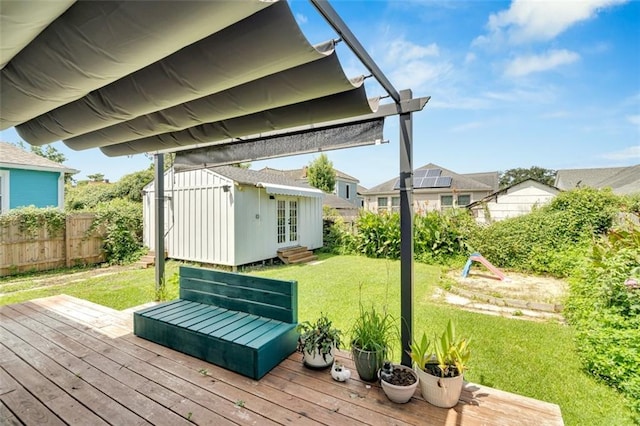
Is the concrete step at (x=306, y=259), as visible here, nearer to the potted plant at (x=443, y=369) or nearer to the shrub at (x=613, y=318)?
the shrub at (x=613, y=318)

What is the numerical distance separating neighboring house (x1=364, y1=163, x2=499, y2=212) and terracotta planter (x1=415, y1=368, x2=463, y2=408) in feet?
50.0

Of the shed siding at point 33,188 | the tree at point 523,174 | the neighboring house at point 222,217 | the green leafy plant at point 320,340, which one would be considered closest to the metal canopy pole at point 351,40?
the green leafy plant at point 320,340

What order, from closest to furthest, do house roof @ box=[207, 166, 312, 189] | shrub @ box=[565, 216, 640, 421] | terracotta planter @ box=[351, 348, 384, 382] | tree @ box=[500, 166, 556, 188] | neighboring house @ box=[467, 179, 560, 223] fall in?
terracotta planter @ box=[351, 348, 384, 382], shrub @ box=[565, 216, 640, 421], house roof @ box=[207, 166, 312, 189], neighboring house @ box=[467, 179, 560, 223], tree @ box=[500, 166, 556, 188]

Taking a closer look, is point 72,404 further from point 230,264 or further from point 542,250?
point 542,250

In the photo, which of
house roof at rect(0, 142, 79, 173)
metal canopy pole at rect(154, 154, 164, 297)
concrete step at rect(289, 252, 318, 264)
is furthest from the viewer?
concrete step at rect(289, 252, 318, 264)

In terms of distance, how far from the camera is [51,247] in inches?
315

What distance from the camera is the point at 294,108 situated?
249 centimetres

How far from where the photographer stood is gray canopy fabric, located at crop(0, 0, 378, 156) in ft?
4.24

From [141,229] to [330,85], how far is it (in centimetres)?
1063

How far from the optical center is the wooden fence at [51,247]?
721 cm

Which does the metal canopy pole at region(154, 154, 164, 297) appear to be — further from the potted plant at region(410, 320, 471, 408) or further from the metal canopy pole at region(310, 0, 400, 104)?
the potted plant at region(410, 320, 471, 408)

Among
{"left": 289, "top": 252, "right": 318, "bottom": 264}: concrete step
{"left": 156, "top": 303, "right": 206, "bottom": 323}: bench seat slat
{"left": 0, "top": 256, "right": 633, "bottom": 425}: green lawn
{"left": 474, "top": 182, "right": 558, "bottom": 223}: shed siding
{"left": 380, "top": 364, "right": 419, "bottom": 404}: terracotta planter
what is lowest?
{"left": 0, "top": 256, "right": 633, "bottom": 425}: green lawn

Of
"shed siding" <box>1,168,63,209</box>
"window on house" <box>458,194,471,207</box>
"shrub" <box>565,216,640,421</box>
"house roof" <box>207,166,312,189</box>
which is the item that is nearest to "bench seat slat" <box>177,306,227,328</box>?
"shrub" <box>565,216,640,421</box>

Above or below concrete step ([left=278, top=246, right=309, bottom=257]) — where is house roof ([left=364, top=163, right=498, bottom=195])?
above
